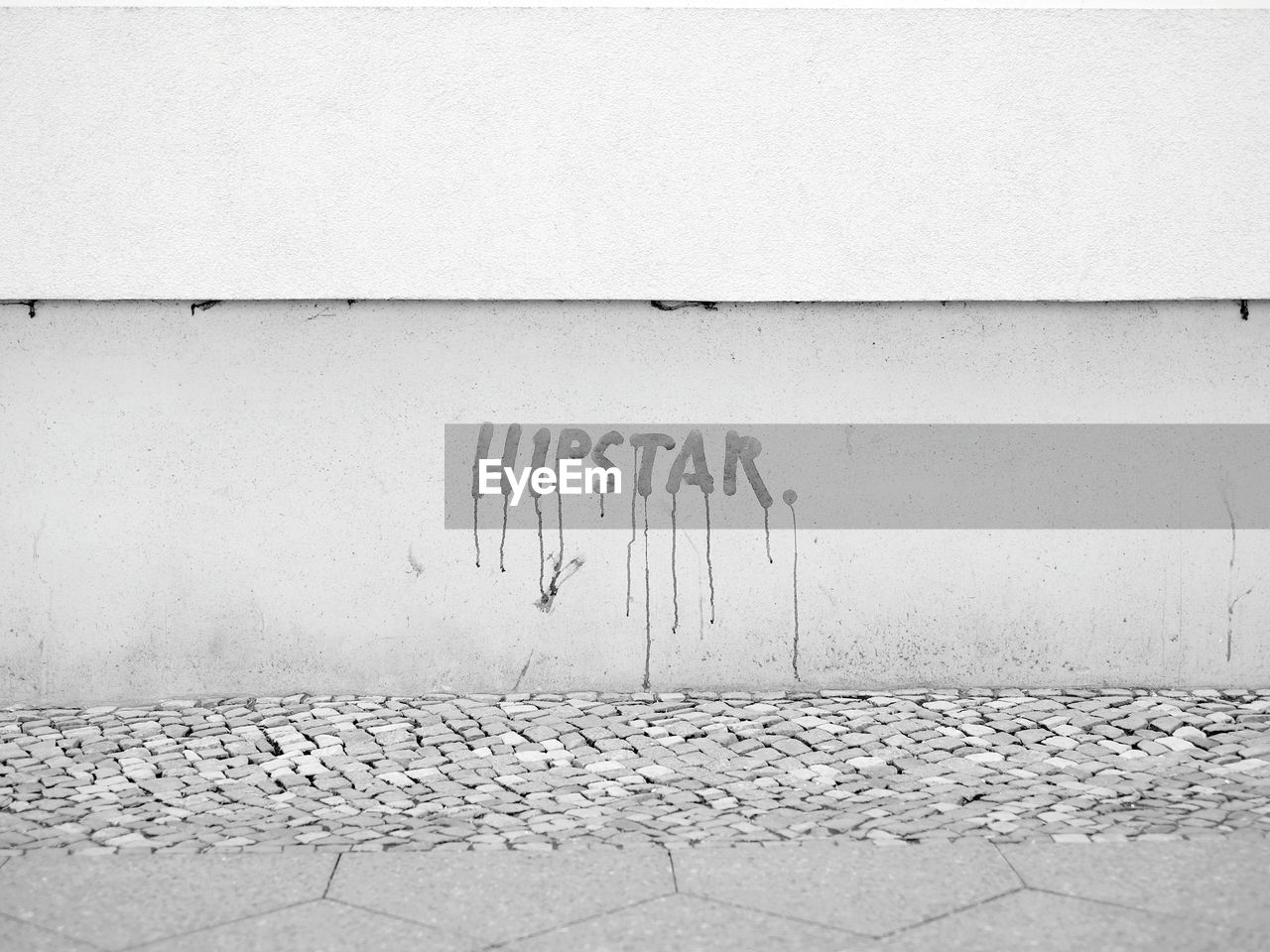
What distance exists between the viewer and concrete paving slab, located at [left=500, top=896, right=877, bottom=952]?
339 cm

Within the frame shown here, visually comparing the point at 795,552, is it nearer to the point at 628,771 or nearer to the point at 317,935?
the point at 628,771

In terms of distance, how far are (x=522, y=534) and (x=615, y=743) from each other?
126 cm

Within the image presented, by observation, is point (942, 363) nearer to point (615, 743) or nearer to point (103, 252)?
point (615, 743)

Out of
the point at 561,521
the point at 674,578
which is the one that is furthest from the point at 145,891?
the point at 674,578

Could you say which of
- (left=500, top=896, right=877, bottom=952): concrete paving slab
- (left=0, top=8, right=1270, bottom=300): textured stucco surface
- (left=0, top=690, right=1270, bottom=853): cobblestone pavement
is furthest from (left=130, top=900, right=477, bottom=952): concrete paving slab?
(left=0, top=8, right=1270, bottom=300): textured stucco surface

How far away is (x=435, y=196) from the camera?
597 cm

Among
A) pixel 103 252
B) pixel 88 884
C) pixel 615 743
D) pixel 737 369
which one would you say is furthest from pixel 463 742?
pixel 103 252

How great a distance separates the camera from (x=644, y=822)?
4453mm

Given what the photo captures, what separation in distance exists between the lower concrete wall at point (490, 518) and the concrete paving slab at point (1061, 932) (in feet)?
8.45

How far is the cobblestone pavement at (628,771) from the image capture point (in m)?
4.35

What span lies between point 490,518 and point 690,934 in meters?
3.02

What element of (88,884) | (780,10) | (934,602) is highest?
(780,10)

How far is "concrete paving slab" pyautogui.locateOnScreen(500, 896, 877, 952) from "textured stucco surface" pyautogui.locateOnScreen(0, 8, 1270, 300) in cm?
322

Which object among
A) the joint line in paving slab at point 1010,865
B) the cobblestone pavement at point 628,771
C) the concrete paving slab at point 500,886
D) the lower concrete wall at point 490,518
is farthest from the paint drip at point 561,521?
the joint line in paving slab at point 1010,865
